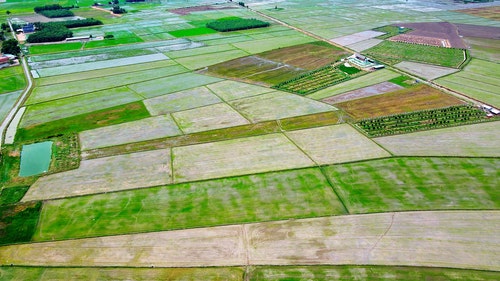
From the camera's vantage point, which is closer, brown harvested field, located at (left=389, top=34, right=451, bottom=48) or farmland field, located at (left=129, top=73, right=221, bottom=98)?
farmland field, located at (left=129, top=73, right=221, bottom=98)

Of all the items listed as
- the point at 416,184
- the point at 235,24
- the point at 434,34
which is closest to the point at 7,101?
the point at 416,184

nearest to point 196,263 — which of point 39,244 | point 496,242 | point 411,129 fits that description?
point 39,244

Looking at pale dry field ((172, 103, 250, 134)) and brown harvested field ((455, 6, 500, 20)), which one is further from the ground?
brown harvested field ((455, 6, 500, 20))

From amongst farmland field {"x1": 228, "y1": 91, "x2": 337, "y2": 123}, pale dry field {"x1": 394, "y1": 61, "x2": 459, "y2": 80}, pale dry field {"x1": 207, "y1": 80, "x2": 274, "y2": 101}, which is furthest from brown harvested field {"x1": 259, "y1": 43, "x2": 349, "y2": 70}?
farmland field {"x1": 228, "y1": 91, "x2": 337, "y2": 123}

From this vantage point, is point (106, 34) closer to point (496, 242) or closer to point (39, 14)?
point (39, 14)

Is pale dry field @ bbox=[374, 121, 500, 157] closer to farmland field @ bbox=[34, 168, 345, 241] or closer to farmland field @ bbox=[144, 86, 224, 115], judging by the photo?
farmland field @ bbox=[34, 168, 345, 241]

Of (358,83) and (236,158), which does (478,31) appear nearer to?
(358,83)
